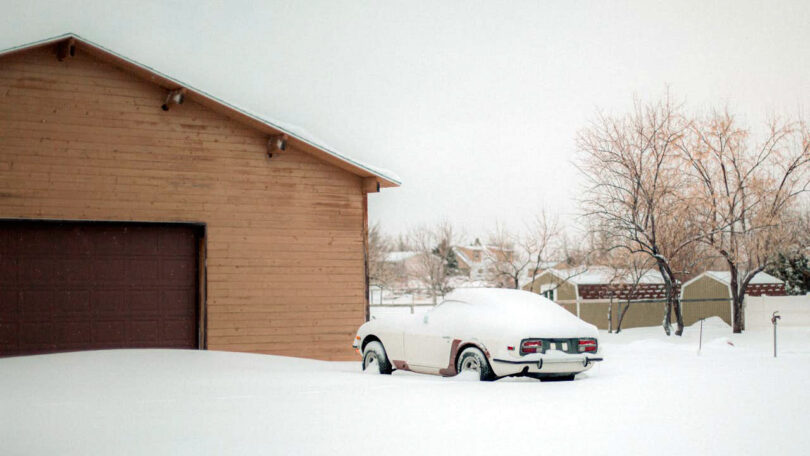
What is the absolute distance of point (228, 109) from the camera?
15812 millimetres

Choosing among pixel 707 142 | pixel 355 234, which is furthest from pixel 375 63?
pixel 355 234

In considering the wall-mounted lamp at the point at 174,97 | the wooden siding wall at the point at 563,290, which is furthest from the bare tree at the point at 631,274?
the wall-mounted lamp at the point at 174,97

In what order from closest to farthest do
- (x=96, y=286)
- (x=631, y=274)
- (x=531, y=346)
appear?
1. (x=531, y=346)
2. (x=96, y=286)
3. (x=631, y=274)

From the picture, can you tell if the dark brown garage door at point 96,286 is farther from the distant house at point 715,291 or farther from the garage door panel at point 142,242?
the distant house at point 715,291

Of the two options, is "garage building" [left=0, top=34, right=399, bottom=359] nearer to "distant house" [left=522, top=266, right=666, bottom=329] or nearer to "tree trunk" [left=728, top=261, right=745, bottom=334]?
"tree trunk" [left=728, top=261, right=745, bottom=334]

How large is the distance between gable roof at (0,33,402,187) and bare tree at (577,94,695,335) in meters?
13.1

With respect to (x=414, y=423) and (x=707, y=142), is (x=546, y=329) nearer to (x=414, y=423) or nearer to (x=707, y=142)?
(x=414, y=423)

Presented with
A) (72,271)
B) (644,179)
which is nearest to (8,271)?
(72,271)

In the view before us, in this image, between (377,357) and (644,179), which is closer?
(377,357)

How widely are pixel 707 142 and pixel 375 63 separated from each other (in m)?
25.3

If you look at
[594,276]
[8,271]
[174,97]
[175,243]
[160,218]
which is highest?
[174,97]

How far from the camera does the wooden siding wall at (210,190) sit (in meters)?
14.9

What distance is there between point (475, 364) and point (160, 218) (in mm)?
7603

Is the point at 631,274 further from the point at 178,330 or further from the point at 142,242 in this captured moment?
the point at 142,242
